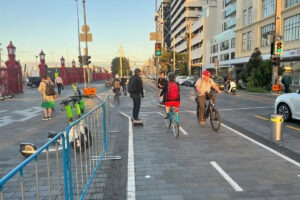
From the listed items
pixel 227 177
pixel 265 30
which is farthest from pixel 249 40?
pixel 227 177

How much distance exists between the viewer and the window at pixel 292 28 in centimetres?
3050

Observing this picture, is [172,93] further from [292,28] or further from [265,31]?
[265,31]

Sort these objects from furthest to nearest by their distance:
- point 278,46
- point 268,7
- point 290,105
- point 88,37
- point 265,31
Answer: point 265,31 → point 268,7 → point 88,37 → point 278,46 → point 290,105

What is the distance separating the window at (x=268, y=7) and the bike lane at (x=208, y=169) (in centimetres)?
3464

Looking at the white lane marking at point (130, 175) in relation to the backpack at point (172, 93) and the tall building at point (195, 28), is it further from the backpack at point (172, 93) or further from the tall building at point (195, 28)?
the tall building at point (195, 28)

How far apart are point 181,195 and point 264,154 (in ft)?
9.51

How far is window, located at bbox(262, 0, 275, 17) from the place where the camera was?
3632 centimetres

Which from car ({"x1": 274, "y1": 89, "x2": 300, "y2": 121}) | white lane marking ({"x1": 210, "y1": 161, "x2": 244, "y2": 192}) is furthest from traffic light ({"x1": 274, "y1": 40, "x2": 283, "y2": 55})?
white lane marking ({"x1": 210, "y1": 161, "x2": 244, "y2": 192})

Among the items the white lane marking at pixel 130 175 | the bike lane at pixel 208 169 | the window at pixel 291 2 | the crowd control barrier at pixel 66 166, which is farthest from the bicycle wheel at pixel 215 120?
the window at pixel 291 2

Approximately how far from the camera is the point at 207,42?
231ft

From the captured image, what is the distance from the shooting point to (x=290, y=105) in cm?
943

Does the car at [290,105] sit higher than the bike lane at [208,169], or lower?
higher

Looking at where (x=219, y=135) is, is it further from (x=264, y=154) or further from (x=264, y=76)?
(x=264, y=76)

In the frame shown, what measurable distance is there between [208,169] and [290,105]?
597cm
